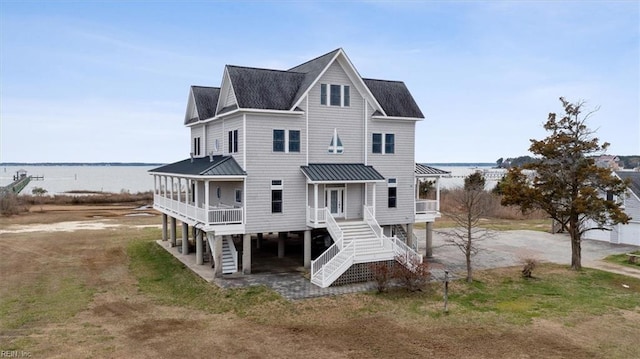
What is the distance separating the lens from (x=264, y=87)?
25016 millimetres

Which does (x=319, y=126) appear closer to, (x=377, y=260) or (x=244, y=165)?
(x=244, y=165)

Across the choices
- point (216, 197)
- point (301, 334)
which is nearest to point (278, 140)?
point (216, 197)

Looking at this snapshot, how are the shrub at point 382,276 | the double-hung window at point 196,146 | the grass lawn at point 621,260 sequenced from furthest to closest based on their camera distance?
1. the double-hung window at point 196,146
2. the grass lawn at point 621,260
3. the shrub at point 382,276

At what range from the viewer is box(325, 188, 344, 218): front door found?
26173 millimetres

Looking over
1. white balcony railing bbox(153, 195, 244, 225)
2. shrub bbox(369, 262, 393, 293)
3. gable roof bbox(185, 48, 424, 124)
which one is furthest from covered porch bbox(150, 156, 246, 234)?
shrub bbox(369, 262, 393, 293)

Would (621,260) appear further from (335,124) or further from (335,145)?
(335,124)

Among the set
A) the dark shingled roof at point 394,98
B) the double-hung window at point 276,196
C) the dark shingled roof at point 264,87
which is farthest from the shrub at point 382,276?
the dark shingled roof at point 394,98

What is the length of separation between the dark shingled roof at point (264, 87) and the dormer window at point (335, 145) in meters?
2.99

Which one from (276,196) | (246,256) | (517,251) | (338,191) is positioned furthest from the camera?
(517,251)

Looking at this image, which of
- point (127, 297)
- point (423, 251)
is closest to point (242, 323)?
point (127, 297)

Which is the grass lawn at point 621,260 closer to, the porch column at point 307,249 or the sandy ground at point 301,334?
the sandy ground at point 301,334

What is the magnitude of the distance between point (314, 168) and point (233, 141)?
4.53 metres

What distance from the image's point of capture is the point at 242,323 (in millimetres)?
16953

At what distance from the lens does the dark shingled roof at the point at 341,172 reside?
24.4m
